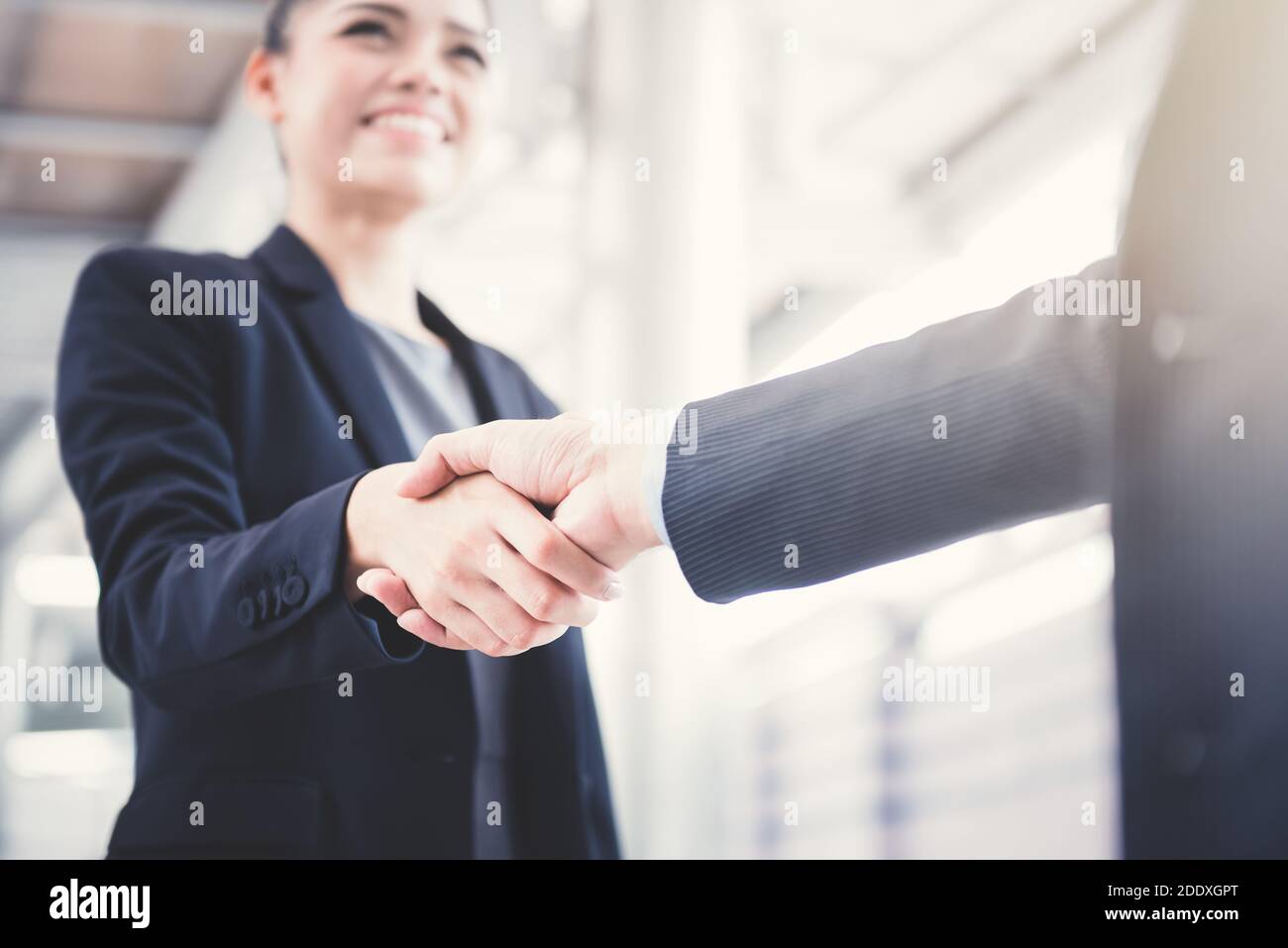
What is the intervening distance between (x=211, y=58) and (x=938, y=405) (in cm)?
219

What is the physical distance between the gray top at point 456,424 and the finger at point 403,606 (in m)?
0.08

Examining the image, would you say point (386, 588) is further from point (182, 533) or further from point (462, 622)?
point (182, 533)

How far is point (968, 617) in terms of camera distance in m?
4.73

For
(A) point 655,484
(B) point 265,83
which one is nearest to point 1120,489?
(A) point 655,484

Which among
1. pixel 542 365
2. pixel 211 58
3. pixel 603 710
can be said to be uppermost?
pixel 211 58

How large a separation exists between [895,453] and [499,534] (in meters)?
0.43

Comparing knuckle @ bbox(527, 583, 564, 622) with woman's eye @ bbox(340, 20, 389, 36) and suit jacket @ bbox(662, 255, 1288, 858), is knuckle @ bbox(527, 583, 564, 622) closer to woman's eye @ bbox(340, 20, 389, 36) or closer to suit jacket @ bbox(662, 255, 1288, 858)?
suit jacket @ bbox(662, 255, 1288, 858)

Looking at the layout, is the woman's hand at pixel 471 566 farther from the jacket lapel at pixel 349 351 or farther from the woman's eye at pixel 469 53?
the woman's eye at pixel 469 53

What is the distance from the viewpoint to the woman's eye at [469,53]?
1676 mm

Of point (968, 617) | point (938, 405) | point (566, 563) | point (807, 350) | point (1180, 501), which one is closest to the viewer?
point (1180, 501)

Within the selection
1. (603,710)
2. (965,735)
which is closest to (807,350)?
(603,710)

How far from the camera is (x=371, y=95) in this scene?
5.29 ft
